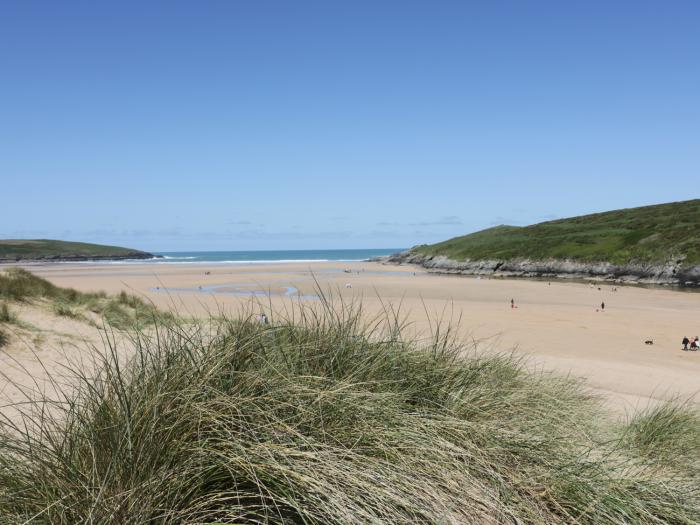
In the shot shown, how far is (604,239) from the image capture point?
2680 inches

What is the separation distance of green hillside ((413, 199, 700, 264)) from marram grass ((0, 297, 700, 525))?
187 ft

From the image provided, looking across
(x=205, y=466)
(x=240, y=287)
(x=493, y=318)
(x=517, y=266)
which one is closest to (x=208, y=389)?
(x=205, y=466)

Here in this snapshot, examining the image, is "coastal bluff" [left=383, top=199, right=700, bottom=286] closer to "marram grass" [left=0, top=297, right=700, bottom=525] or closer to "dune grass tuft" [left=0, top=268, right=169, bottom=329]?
"dune grass tuft" [left=0, top=268, right=169, bottom=329]

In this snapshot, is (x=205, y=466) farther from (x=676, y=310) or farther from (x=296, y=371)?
(x=676, y=310)

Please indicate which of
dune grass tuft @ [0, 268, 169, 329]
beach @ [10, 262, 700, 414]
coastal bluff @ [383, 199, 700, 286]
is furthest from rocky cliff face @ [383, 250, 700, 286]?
dune grass tuft @ [0, 268, 169, 329]

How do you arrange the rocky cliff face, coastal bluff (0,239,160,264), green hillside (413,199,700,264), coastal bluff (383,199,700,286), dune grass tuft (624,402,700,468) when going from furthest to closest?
coastal bluff (0,239,160,264) → green hillside (413,199,700,264) → coastal bluff (383,199,700,286) → the rocky cliff face → dune grass tuft (624,402,700,468)

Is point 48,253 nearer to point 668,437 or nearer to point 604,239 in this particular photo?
point 604,239

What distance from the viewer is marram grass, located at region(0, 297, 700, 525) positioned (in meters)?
2.25

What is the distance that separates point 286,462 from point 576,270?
64.8 m

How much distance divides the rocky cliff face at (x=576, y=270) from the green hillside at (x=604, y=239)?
1311 mm

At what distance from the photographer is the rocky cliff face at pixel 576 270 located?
164 ft

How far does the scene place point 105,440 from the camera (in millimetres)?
2430

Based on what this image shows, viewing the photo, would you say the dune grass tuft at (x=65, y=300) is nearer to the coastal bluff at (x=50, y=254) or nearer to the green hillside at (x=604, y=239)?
the green hillside at (x=604, y=239)

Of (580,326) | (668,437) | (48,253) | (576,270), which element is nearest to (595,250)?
(576,270)
